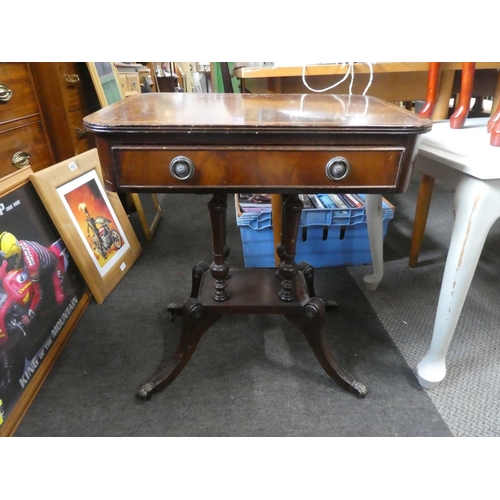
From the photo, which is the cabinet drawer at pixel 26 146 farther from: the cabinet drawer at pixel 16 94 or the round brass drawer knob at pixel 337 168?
the round brass drawer knob at pixel 337 168

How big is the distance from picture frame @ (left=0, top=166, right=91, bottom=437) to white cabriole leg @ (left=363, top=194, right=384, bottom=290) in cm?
88

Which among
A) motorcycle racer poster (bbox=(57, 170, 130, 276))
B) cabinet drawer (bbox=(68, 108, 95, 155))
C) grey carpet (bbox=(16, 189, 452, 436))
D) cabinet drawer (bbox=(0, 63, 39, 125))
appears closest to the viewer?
grey carpet (bbox=(16, 189, 452, 436))

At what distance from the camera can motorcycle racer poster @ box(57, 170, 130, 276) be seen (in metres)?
1.10

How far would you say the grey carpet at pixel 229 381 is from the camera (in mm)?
750

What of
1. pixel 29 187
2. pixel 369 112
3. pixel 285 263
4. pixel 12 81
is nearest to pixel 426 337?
pixel 285 263

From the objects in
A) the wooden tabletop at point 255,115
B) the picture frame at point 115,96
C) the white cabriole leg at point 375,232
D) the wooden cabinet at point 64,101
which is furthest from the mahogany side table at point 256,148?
the picture frame at point 115,96

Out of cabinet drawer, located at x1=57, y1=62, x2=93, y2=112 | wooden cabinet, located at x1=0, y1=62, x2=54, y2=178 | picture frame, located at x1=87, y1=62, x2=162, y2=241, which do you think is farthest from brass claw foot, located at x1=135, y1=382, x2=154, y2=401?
cabinet drawer, located at x1=57, y1=62, x2=93, y2=112

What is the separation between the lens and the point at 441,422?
0.75m

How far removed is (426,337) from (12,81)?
1331 mm

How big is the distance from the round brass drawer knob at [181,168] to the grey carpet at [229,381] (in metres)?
0.52

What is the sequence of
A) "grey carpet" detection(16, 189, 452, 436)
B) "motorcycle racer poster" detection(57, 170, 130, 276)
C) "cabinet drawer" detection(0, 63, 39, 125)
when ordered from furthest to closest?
1. "motorcycle racer poster" detection(57, 170, 130, 276)
2. "cabinet drawer" detection(0, 63, 39, 125)
3. "grey carpet" detection(16, 189, 452, 436)

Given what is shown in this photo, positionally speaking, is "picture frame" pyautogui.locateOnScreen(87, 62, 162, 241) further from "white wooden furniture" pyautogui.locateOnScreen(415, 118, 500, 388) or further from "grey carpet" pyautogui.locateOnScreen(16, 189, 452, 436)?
"white wooden furniture" pyautogui.locateOnScreen(415, 118, 500, 388)

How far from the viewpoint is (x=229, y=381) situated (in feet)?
2.81

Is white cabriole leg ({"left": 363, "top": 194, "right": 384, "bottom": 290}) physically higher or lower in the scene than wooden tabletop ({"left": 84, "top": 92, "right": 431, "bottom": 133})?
lower
